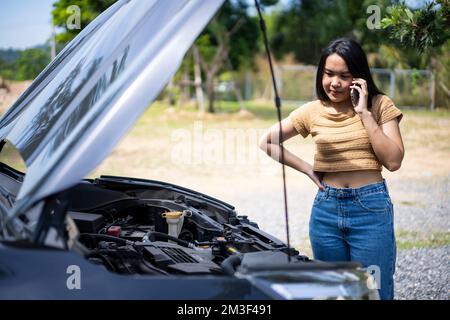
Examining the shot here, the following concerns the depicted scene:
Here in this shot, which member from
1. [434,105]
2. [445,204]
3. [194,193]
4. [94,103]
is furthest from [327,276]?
[434,105]

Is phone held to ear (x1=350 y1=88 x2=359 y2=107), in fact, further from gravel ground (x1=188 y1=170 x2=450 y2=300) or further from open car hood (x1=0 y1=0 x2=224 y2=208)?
gravel ground (x1=188 y1=170 x2=450 y2=300)

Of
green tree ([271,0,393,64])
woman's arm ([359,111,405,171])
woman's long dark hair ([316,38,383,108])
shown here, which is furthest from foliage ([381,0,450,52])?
green tree ([271,0,393,64])

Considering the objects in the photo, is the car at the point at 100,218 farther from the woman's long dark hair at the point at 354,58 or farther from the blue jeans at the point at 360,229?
the woman's long dark hair at the point at 354,58

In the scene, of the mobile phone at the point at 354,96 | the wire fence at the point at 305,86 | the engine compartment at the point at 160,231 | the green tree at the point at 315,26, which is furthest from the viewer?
the green tree at the point at 315,26

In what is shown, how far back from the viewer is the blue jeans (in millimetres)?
2713

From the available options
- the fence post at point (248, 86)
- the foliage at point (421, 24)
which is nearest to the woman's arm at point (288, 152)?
the foliage at point (421, 24)

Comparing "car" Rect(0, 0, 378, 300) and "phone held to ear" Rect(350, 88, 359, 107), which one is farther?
"phone held to ear" Rect(350, 88, 359, 107)

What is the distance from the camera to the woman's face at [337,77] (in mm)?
2814

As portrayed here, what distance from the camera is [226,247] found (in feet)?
9.74

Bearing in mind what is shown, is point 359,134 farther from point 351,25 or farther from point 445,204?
point 351,25

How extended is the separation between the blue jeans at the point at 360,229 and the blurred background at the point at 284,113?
1505 mm

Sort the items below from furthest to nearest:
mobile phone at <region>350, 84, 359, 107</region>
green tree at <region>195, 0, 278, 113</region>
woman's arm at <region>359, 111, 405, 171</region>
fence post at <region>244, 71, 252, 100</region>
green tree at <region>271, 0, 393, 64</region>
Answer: fence post at <region>244, 71, 252, 100</region> < green tree at <region>271, 0, 393, 64</region> < green tree at <region>195, 0, 278, 113</region> < mobile phone at <region>350, 84, 359, 107</region> < woman's arm at <region>359, 111, 405, 171</region>

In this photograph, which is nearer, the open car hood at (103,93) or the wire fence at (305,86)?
the open car hood at (103,93)
